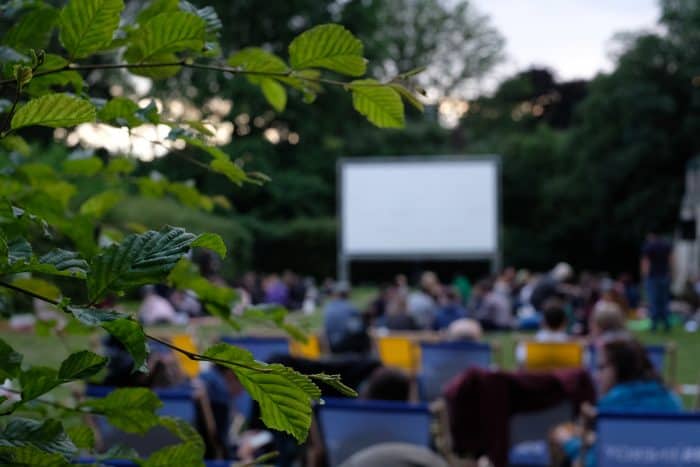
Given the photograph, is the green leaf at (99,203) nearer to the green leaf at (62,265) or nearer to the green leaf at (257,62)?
the green leaf at (257,62)

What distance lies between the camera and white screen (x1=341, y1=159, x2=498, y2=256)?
22.4 m

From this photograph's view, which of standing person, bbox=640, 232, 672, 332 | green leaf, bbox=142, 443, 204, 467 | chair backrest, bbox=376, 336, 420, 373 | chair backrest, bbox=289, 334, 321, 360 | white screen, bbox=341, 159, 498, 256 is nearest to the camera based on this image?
green leaf, bbox=142, 443, 204, 467

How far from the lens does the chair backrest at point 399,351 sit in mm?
7426

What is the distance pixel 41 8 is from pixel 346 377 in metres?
3.88

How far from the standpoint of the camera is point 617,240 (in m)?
32.9

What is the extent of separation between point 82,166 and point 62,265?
2.89 feet

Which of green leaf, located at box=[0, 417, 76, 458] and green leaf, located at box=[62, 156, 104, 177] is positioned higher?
green leaf, located at box=[62, 156, 104, 177]

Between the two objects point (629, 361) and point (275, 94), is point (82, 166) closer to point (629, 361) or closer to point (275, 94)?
point (275, 94)

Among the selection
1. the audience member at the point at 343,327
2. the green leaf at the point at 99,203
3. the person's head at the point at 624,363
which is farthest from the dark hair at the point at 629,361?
the audience member at the point at 343,327

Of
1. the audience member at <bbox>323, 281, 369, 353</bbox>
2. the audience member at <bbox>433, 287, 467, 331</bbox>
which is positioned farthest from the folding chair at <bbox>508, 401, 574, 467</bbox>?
the audience member at <bbox>433, 287, 467, 331</bbox>

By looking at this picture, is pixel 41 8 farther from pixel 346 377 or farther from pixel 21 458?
pixel 346 377

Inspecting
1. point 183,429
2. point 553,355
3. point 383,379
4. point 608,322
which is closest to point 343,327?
point 553,355

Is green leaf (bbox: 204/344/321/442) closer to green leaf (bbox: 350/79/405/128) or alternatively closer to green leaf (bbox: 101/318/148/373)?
green leaf (bbox: 101/318/148/373)

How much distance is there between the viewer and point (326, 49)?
887 mm
